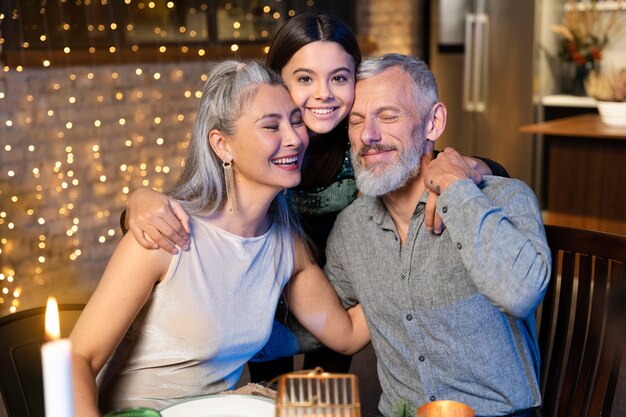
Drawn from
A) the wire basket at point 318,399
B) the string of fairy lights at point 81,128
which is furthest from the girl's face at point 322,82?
the string of fairy lights at point 81,128

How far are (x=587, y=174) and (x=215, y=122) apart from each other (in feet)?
12.0

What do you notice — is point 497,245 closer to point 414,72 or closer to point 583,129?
point 414,72

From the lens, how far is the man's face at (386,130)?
73.0 inches

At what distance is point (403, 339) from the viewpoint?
5.87 ft

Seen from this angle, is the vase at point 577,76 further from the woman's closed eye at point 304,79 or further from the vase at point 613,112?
the woman's closed eye at point 304,79

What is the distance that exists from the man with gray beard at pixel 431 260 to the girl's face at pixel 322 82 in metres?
0.12

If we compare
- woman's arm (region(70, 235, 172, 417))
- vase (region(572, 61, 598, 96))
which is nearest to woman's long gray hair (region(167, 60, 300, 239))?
woman's arm (region(70, 235, 172, 417))

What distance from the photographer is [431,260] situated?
1.75 metres

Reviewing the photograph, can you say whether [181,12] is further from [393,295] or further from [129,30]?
[393,295]

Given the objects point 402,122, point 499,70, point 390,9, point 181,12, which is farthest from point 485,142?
point 402,122

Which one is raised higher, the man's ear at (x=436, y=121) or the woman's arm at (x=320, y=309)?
the man's ear at (x=436, y=121)

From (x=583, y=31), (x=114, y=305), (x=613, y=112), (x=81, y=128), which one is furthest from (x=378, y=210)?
(x=583, y=31)

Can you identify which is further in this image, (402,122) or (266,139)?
(402,122)

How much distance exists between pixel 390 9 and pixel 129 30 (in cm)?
241
